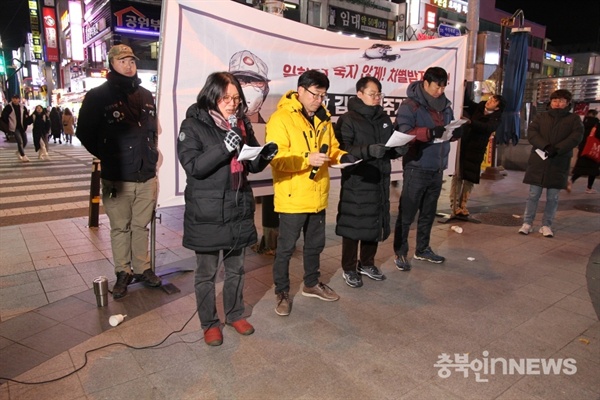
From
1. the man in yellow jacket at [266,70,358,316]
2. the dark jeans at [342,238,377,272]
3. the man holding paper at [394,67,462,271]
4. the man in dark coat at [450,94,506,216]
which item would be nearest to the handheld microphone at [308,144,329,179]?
the man in yellow jacket at [266,70,358,316]

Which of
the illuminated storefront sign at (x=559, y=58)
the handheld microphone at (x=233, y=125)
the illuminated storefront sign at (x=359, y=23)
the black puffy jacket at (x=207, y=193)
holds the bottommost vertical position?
the black puffy jacket at (x=207, y=193)

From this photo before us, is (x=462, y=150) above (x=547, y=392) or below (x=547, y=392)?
above

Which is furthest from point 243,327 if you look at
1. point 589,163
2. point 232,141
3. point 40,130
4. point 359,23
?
point 359,23

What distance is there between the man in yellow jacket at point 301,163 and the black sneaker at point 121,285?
149 cm

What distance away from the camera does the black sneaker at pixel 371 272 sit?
4.45 m

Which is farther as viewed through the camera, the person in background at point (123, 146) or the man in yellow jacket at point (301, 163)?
the person in background at point (123, 146)

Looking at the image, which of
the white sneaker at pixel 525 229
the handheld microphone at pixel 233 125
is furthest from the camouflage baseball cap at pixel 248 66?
the white sneaker at pixel 525 229

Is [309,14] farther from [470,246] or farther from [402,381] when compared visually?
A: [402,381]

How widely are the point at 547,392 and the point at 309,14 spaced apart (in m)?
17.5

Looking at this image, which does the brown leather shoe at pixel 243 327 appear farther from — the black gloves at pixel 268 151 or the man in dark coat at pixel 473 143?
the man in dark coat at pixel 473 143

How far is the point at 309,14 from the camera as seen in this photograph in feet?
57.6

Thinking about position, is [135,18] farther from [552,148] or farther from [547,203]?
[547,203]

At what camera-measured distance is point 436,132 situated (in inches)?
174

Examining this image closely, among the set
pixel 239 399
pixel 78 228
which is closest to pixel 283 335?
pixel 239 399
